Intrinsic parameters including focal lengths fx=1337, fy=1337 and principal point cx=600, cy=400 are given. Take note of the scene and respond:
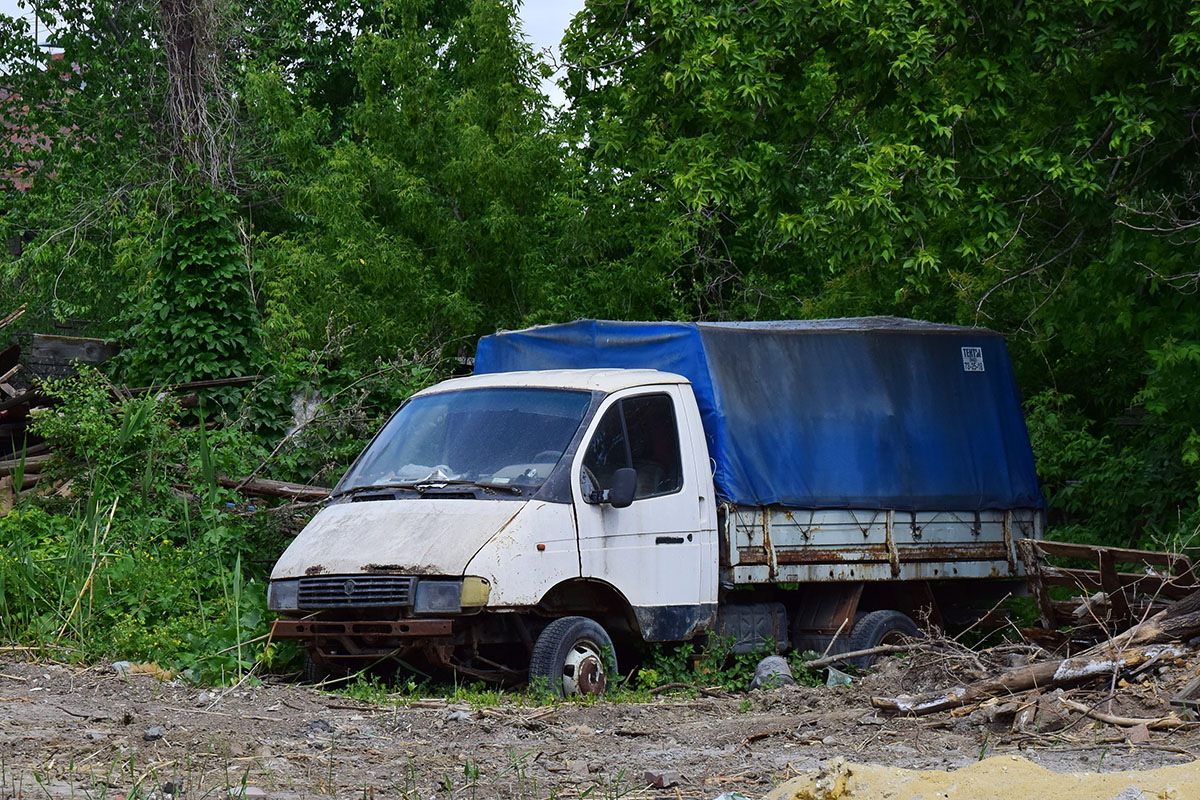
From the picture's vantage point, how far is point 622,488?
8.33 m

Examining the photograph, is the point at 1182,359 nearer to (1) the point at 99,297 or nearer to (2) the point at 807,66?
(2) the point at 807,66

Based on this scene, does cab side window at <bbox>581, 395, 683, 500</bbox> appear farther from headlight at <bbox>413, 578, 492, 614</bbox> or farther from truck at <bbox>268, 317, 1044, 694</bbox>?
headlight at <bbox>413, 578, 492, 614</bbox>

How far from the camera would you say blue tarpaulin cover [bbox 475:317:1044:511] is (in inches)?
380

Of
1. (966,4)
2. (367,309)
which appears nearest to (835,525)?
(966,4)

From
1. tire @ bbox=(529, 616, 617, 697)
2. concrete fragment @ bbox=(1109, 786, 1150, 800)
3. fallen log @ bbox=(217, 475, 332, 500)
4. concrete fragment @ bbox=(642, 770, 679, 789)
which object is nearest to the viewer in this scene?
concrete fragment @ bbox=(1109, 786, 1150, 800)

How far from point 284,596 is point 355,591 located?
2.01ft

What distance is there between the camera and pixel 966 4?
36.5 feet

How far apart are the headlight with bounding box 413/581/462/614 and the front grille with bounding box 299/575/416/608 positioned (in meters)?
0.06

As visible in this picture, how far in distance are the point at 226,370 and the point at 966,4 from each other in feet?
29.3

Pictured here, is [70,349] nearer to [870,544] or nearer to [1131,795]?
[870,544]

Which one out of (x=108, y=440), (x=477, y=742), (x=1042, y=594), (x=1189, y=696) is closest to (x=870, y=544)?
(x=1042, y=594)

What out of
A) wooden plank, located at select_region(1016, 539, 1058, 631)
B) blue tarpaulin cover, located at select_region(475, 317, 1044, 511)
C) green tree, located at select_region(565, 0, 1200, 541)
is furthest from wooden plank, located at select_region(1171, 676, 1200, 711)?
green tree, located at select_region(565, 0, 1200, 541)

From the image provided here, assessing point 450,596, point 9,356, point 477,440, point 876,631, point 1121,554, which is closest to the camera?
point 450,596

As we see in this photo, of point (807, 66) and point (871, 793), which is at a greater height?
point (807, 66)
